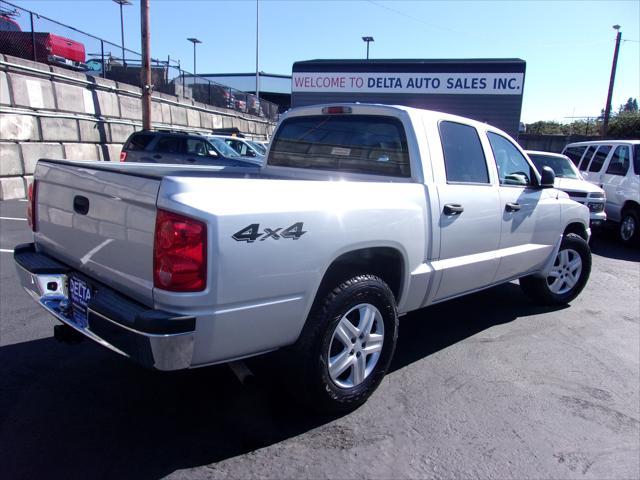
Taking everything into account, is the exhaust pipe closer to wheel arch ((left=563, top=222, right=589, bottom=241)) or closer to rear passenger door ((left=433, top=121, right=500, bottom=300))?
rear passenger door ((left=433, top=121, right=500, bottom=300))

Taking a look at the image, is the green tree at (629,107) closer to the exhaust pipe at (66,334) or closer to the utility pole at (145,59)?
the utility pole at (145,59)

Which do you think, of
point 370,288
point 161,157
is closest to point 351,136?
point 370,288

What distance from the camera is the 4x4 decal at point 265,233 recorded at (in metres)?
2.37

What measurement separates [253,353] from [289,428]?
2.17 ft

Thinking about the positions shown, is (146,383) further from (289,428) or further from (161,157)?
(161,157)

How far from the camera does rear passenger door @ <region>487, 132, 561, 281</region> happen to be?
4.42 metres

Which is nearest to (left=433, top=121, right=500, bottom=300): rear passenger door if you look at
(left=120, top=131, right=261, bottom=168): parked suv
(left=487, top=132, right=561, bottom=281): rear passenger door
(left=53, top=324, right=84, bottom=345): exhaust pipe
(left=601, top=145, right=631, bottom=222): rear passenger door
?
(left=487, top=132, right=561, bottom=281): rear passenger door

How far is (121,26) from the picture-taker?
36.0 meters

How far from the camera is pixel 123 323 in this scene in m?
2.37

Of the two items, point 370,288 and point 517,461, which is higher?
point 370,288

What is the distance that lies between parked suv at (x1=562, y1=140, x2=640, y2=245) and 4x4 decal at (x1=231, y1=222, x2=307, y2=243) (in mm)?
9440

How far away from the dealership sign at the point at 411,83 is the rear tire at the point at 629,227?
33.6 feet

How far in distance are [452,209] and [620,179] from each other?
8436mm

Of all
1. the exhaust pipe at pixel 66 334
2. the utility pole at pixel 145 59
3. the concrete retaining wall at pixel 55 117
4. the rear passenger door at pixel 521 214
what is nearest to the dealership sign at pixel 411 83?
the concrete retaining wall at pixel 55 117
